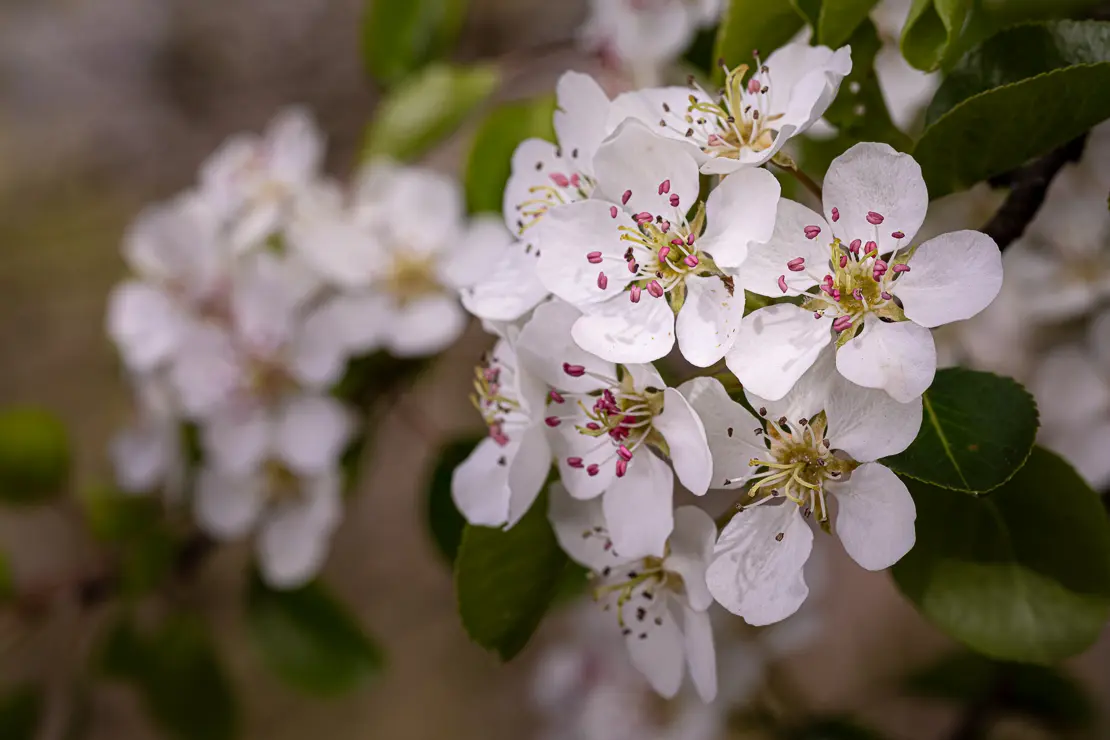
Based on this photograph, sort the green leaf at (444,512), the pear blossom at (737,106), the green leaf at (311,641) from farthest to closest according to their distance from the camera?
the green leaf at (311,641) < the green leaf at (444,512) < the pear blossom at (737,106)

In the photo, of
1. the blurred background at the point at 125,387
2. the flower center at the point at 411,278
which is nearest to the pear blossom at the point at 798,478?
the flower center at the point at 411,278

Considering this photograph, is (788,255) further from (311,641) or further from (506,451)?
(311,641)

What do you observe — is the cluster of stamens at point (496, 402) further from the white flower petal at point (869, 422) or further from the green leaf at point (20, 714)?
the green leaf at point (20, 714)

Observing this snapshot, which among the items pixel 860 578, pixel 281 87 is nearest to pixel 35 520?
pixel 281 87

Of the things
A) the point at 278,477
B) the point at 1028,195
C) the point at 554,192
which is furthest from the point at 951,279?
the point at 278,477

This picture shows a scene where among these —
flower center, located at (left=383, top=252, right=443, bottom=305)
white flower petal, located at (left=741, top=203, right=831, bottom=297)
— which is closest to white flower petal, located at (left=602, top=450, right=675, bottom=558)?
white flower petal, located at (left=741, top=203, right=831, bottom=297)

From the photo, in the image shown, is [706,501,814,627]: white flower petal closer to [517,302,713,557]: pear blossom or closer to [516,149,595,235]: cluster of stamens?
[517,302,713,557]: pear blossom
